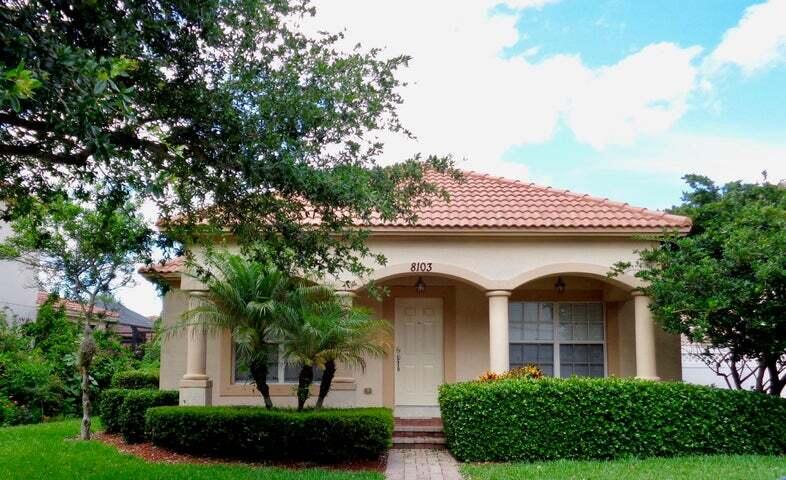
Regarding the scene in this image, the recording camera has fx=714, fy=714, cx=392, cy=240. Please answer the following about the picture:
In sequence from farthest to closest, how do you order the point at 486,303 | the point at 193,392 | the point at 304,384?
the point at 486,303, the point at 193,392, the point at 304,384

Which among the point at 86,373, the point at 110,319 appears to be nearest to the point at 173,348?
the point at 86,373

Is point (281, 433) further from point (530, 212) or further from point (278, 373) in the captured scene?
point (530, 212)

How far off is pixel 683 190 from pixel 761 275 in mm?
9777

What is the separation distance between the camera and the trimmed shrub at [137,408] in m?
12.7

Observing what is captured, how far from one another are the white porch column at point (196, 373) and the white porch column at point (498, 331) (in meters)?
5.05

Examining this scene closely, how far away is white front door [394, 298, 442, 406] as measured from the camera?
1418 cm

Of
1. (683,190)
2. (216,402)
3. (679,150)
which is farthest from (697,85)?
(216,402)

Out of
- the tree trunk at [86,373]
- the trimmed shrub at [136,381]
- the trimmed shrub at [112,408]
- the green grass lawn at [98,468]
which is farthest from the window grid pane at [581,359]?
the tree trunk at [86,373]

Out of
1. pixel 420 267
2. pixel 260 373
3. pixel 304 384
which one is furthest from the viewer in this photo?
pixel 420 267

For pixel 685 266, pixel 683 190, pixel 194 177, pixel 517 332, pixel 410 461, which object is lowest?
pixel 410 461

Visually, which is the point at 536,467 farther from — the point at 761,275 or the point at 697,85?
the point at 697,85

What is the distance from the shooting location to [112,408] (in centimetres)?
1383

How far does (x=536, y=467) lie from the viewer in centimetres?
994

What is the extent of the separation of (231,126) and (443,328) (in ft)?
27.3
